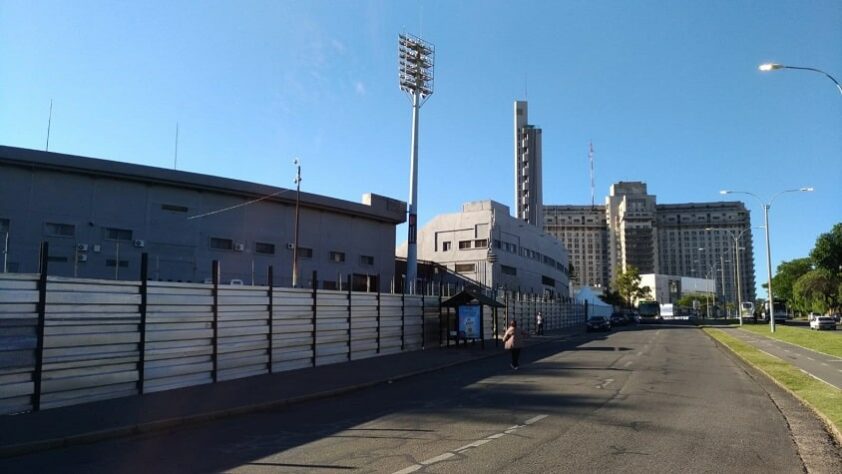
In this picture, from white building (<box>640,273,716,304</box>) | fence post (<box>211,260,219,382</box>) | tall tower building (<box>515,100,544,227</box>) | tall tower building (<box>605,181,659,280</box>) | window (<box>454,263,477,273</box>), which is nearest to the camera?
fence post (<box>211,260,219,382</box>)

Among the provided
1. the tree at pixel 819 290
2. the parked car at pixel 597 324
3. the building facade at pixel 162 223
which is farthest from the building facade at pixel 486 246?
the tree at pixel 819 290

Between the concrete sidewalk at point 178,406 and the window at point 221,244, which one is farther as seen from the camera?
the window at point 221,244

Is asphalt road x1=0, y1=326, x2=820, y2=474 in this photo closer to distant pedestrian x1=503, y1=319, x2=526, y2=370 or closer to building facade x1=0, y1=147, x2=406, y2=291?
distant pedestrian x1=503, y1=319, x2=526, y2=370

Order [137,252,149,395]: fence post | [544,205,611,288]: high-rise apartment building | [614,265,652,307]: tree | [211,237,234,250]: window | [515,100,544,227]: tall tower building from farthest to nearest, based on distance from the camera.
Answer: [544,205,611,288]: high-rise apartment building
[614,265,652,307]: tree
[515,100,544,227]: tall tower building
[211,237,234,250]: window
[137,252,149,395]: fence post

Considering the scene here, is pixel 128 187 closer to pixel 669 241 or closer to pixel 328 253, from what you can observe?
pixel 328 253

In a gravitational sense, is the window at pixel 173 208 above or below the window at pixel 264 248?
above

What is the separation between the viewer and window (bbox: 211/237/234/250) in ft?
154

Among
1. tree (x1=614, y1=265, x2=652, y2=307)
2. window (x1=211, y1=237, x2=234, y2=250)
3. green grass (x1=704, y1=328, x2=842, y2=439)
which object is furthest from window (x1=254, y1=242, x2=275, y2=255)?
tree (x1=614, y1=265, x2=652, y2=307)

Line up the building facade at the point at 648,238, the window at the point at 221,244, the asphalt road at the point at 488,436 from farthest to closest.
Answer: the building facade at the point at 648,238 < the window at the point at 221,244 < the asphalt road at the point at 488,436

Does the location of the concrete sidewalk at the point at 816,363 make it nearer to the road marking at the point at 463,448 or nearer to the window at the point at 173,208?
the road marking at the point at 463,448

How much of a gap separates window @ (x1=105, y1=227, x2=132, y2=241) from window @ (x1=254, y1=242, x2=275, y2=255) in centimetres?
957

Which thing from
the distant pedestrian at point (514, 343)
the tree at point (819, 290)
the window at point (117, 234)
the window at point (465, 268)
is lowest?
the distant pedestrian at point (514, 343)

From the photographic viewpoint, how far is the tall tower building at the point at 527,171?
112 meters

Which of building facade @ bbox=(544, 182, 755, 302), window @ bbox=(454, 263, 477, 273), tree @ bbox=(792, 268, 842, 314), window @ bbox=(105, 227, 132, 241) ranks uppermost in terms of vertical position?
building facade @ bbox=(544, 182, 755, 302)
